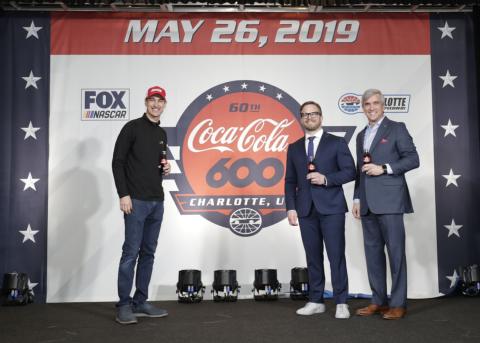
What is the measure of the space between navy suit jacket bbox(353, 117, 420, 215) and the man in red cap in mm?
1579

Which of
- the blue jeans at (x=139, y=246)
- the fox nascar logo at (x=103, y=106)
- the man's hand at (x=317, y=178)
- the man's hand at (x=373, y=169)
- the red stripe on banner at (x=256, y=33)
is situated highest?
the red stripe on banner at (x=256, y=33)

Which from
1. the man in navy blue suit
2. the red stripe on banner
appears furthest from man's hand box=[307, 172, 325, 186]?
the red stripe on banner

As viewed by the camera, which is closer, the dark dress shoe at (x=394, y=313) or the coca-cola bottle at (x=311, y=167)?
the dark dress shoe at (x=394, y=313)

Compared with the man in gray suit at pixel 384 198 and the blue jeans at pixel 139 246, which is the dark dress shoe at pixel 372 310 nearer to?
the man in gray suit at pixel 384 198

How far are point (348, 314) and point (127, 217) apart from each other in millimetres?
1813

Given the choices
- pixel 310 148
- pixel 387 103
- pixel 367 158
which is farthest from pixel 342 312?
pixel 387 103

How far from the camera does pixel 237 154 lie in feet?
17.4

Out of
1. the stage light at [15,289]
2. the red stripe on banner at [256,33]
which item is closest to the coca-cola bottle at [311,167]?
the red stripe on banner at [256,33]

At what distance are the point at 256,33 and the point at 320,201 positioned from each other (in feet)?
7.68

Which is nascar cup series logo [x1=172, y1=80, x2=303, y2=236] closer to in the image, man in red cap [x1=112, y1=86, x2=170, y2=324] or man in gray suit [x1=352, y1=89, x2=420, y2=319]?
man in red cap [x1=112, y1=86, x2=170, y2=324]

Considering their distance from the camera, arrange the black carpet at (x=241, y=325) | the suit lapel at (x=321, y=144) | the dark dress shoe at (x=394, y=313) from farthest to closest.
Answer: the suit lapel at (x=321, y=144) < the dark dress shoe at (x=394, y=313) < the black carpet at (x=241, y=325)

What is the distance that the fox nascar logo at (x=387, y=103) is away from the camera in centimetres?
530

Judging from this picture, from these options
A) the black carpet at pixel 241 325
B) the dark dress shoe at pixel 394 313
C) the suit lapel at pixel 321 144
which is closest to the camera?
the black carpet at pixel 241 325

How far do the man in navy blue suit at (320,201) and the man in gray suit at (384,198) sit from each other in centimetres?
16
